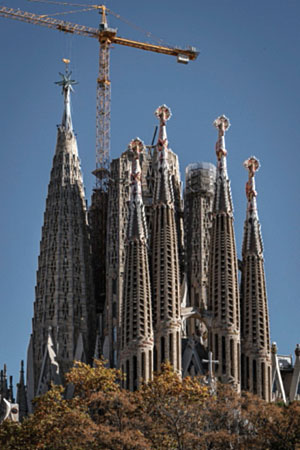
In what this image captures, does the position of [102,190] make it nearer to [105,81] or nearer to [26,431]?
[105,81]

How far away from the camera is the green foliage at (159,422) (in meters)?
57.4

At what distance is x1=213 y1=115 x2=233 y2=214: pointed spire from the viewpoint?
84.1m

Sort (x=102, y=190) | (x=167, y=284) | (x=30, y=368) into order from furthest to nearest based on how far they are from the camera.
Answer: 1. (x=102, y=190)
2. (x=30, y=368)
3. (x=167, y=284)

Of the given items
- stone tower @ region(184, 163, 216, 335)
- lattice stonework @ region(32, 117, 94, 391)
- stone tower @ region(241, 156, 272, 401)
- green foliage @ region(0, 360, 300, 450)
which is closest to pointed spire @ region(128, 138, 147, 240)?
stone tower @ region(241, 156, 272, 401)

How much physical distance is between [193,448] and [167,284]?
2207 cm

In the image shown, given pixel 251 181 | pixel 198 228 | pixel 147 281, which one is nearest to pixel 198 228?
pixel 198 228

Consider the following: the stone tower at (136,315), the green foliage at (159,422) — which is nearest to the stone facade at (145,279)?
the stone tower at (136,315)

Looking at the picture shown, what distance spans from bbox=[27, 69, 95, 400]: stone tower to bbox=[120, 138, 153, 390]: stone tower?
689 cm

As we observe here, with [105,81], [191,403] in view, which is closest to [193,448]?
[191,403]

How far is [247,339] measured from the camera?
8175 cm

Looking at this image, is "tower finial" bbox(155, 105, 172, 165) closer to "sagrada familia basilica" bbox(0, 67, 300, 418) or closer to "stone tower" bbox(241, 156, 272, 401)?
"sagrada familia basilica" bbox(0, 67, 300, 418)

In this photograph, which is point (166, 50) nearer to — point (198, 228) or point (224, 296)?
point (198, 228)

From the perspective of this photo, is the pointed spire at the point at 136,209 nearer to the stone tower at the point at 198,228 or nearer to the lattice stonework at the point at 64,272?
the lattice stonework at the point at 64,272

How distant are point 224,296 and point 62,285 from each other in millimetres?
10891
